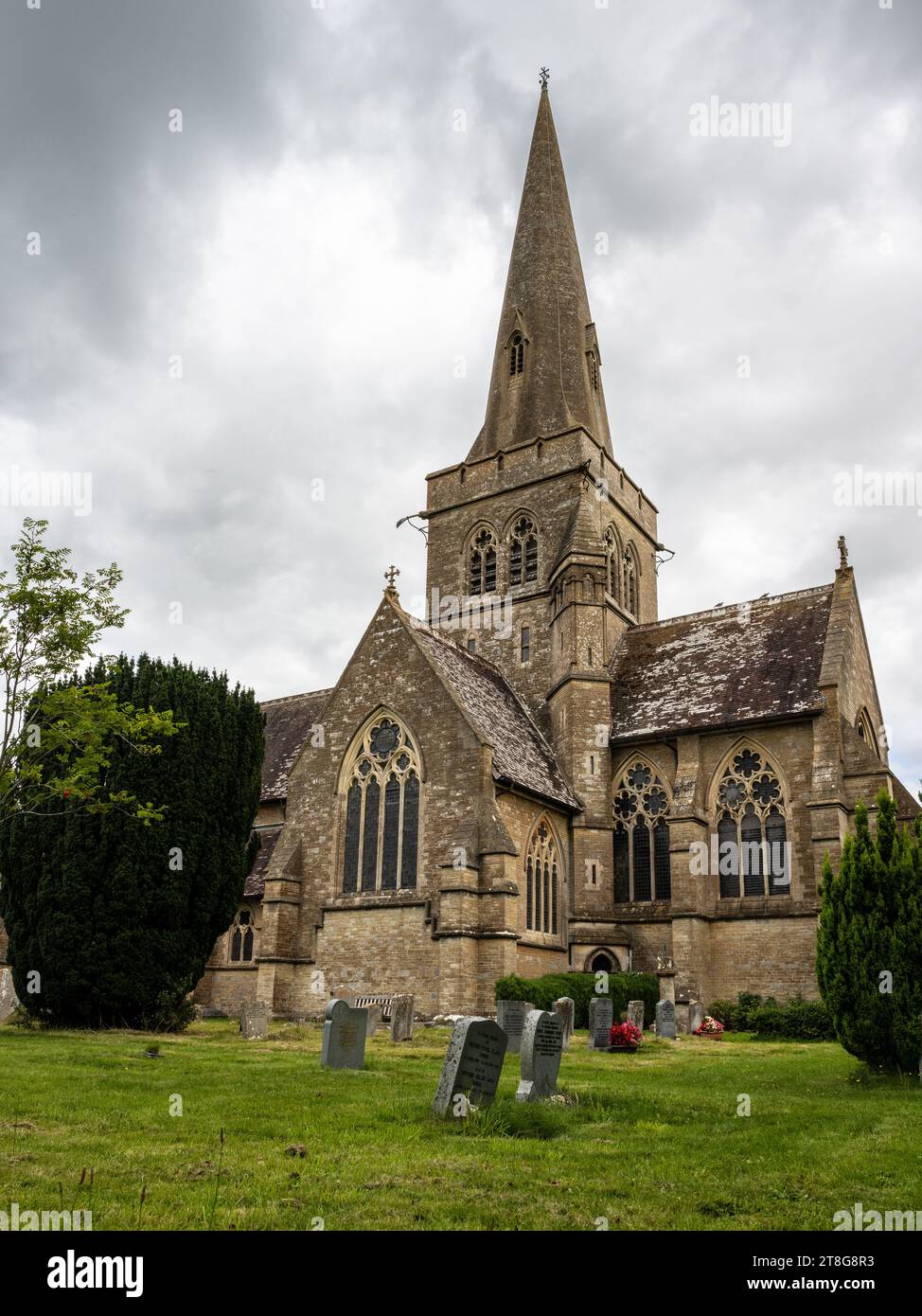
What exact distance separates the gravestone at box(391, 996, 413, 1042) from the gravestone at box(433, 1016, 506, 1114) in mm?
9680

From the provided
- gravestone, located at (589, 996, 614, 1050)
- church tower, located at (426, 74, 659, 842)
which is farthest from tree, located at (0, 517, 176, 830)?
church tower, located at (426, 74, 659, 842)

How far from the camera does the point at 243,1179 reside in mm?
7109

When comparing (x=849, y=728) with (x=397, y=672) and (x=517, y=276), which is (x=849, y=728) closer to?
(x=397, y=672)

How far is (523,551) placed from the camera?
37.0 metres

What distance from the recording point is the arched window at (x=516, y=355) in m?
40.8

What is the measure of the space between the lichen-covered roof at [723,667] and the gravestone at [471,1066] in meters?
18.6

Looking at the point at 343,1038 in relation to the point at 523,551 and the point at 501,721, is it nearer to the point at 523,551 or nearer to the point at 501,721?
the point at 501,721

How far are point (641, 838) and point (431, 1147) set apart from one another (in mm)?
21719

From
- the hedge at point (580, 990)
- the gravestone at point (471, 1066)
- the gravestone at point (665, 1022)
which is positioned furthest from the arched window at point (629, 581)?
the gravestone at point (471, 1066)

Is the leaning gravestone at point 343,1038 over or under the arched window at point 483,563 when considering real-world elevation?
under

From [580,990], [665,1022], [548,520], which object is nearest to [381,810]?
[580,990]

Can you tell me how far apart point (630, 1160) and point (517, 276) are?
39.0m

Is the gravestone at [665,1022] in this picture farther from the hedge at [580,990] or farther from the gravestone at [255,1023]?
the gravestone at [255,1023]
